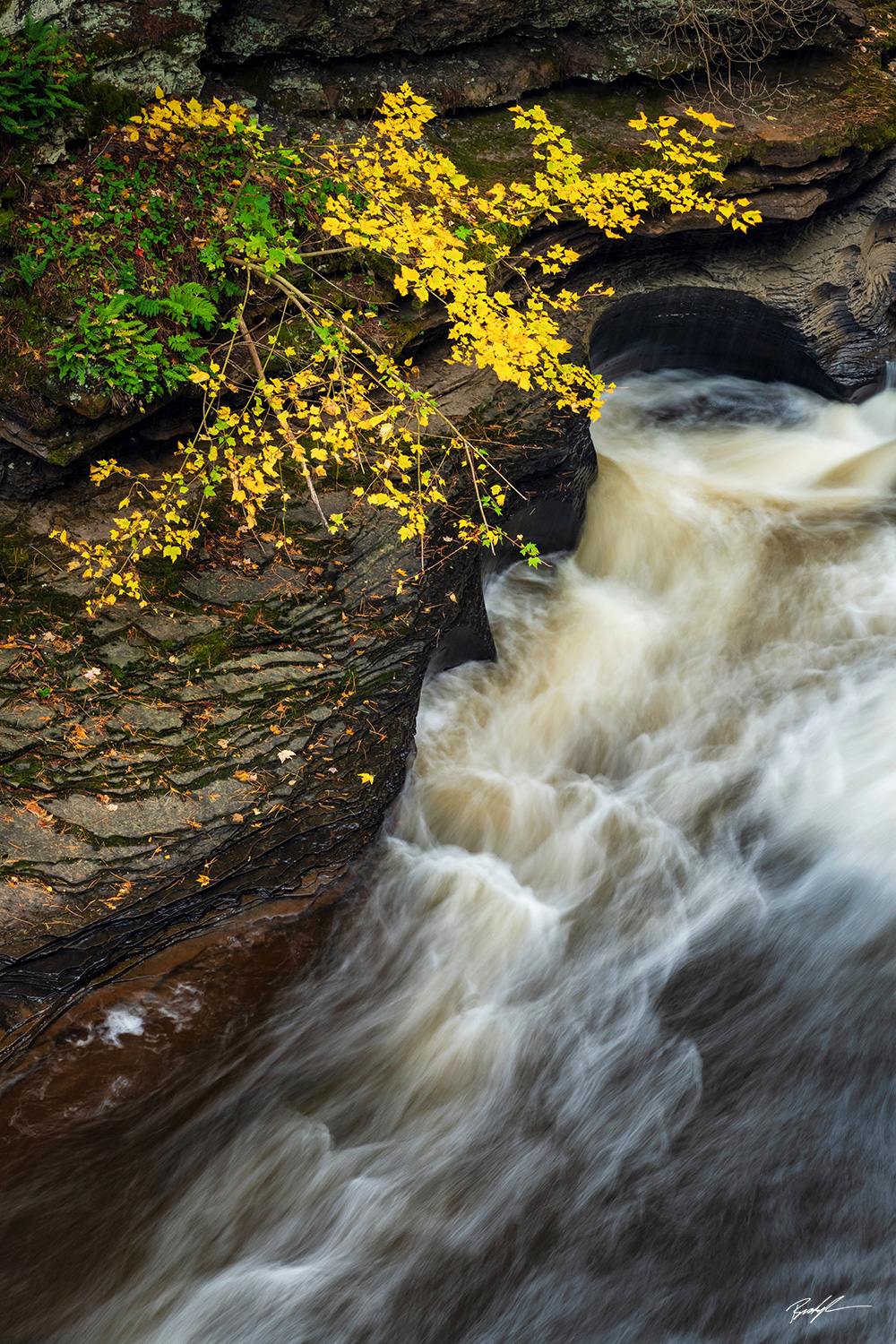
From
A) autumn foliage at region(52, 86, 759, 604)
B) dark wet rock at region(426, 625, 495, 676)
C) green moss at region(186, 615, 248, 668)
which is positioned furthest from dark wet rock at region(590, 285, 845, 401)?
green moss at region(186, 615, 248, 668)

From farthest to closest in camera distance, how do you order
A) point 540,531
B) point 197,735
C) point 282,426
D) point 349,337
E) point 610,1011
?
point 540,531, point 349,337, point 197,735, point 282,426, point 610,1011

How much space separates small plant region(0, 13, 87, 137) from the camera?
479 centimetres

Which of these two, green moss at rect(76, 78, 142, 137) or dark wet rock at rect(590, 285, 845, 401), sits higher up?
green moss at rect(76, 78, 142, 137)

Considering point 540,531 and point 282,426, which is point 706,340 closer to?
A: point 540,531

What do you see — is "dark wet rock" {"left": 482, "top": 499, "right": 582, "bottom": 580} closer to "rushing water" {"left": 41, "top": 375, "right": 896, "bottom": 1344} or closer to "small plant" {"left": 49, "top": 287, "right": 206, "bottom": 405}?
"rushing water" {"left": 41, "top": 375, "right": 896, "bottom": 1344}

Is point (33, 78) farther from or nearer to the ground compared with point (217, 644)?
farther from the ground

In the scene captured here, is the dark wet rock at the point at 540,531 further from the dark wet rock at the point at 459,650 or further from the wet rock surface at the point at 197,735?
the wet rock surface at the point at 197,735

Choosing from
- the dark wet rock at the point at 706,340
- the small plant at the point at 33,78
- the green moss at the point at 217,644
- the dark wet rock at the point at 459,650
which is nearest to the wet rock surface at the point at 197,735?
the green moss at the point at 217,644
